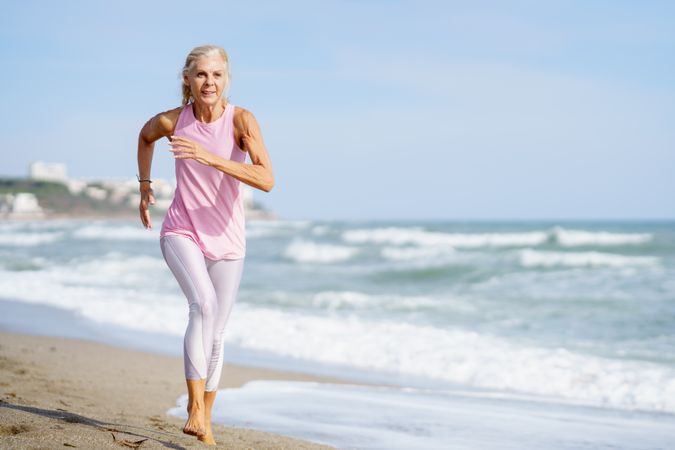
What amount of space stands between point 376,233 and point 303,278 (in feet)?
61.6

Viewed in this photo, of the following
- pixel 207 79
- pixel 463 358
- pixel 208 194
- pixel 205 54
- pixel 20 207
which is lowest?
pixel 463 358

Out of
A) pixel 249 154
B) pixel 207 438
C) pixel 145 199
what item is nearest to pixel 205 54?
pixel 249 154

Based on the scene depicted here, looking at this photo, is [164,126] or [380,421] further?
[380,421]

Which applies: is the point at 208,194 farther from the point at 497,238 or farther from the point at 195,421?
the point at 497,238

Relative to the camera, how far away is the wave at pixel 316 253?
89.0 ft

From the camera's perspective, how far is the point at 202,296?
12.0 ft

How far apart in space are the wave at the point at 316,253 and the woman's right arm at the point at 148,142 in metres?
22.3

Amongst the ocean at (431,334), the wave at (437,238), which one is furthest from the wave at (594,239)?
the ocean at (431,334)

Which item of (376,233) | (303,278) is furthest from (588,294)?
(376,233)

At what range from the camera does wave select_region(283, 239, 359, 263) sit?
89.0 ft

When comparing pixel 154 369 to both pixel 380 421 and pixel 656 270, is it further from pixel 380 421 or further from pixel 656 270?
pixel 656 270

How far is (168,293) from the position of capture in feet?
48.7

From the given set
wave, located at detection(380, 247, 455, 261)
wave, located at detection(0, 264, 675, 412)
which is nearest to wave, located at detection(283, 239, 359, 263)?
wave, located at detection(380, 247, 455, 261)

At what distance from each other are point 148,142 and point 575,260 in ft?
62.3
